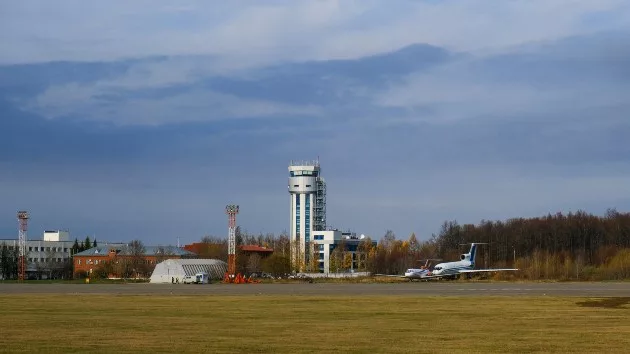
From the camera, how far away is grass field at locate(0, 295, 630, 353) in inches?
989

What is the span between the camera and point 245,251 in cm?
19612

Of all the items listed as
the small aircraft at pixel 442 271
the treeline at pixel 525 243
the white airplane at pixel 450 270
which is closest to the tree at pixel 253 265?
the treeline at pixel 525 243

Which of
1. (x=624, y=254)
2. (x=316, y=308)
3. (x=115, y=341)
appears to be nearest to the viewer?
(x=115, y=341)

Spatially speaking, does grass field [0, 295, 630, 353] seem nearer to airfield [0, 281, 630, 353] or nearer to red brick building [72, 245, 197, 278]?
airfield [0, 281, 630, 353]

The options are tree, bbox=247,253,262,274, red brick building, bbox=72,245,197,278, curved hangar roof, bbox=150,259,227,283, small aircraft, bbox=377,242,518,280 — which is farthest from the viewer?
tree, bbox=247,253,262,274

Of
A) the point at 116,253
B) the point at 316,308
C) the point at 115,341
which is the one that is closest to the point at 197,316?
the point at 316,308

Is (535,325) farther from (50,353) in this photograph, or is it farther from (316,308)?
(50,353)

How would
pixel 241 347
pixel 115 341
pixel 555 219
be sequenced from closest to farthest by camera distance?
pixel 241 347 → pixel 115 341 → pixel 555 219

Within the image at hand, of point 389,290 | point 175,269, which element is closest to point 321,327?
point 389,290

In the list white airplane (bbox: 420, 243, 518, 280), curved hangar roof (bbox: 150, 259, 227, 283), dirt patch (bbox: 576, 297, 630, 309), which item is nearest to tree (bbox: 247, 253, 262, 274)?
curved hangar roof (bbox: 150, 259, 227, 283)

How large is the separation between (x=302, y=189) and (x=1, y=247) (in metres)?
65.4

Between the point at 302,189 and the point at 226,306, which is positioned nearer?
the point at 226,306

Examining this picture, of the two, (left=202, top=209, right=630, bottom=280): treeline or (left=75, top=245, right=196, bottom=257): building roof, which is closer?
(left=202, top=209, right=630, bottom=280): treeline

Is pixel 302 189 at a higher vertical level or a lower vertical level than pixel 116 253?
higher
